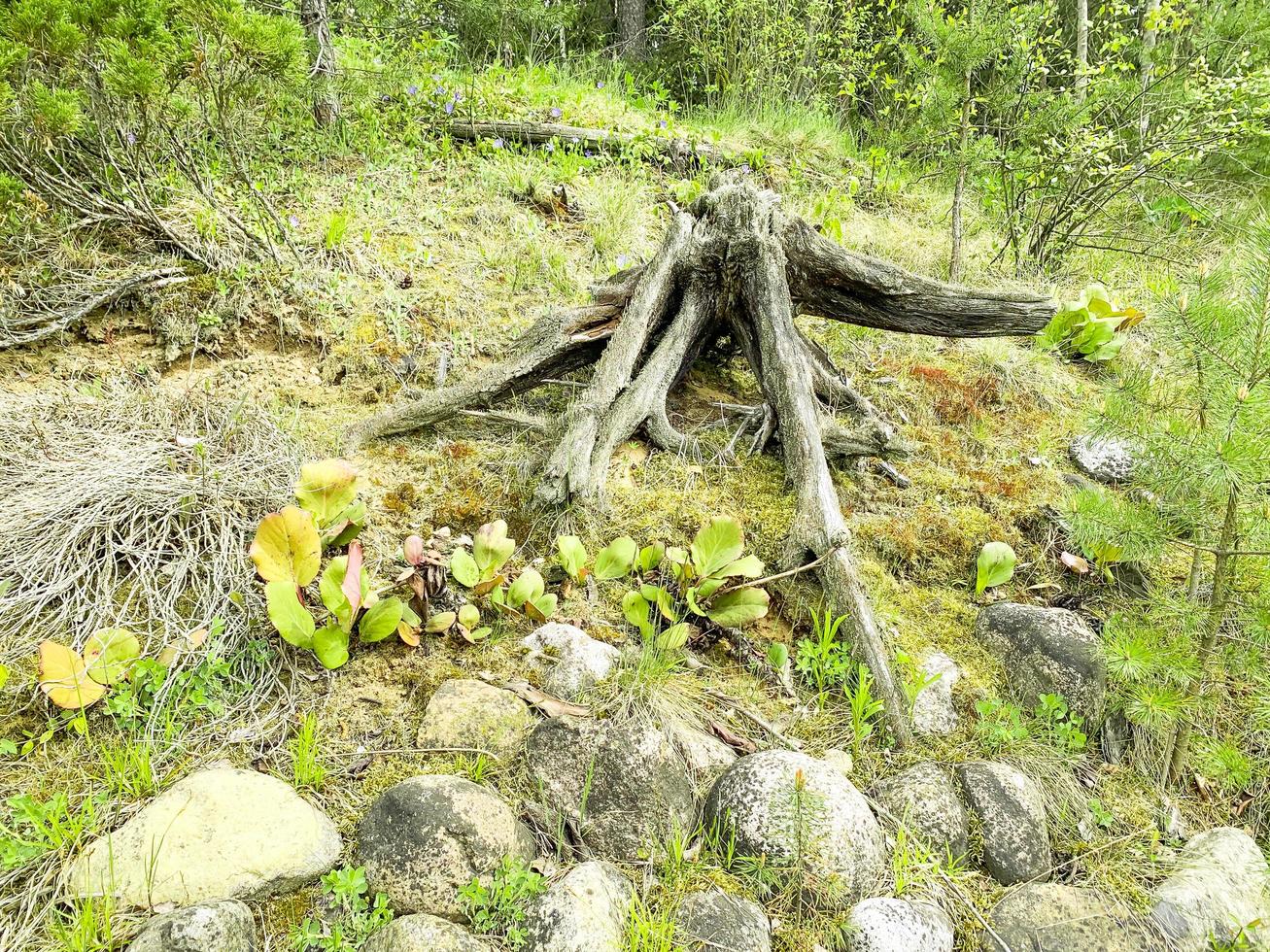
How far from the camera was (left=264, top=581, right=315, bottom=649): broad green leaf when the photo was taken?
86.0 inches

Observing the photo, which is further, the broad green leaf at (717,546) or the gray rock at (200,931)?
the broad green leaf at (717,546)

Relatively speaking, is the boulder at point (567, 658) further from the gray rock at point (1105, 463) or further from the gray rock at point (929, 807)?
the gray rock at point (1105, 463)

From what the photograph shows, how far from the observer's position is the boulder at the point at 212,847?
65.6 inches

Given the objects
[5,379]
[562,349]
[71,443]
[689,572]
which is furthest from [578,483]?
[5,379]

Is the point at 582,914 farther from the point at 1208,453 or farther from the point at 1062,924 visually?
the point at 1208,453

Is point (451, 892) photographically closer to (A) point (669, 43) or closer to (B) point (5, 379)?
(B) point (5, 379)

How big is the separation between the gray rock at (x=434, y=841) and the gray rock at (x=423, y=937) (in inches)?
2.5

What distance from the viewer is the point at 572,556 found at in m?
2.69

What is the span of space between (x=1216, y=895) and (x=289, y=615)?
2722 millimetres

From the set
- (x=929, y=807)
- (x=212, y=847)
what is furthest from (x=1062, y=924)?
(x=212, y=847)

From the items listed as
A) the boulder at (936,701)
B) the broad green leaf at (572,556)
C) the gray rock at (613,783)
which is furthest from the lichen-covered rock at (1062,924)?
the broad green leaf at (572,556)

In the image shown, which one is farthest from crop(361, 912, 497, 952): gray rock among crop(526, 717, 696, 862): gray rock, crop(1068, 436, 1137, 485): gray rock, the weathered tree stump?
crop(1068, 436, 1137, 485): gray rock

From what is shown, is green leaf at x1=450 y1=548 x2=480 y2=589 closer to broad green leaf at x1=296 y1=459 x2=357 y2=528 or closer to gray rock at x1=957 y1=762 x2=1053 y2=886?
broad green leaf at x1=296 y1=459 x2=357 y2=528

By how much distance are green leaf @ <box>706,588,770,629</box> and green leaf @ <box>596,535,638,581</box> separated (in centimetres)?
34
